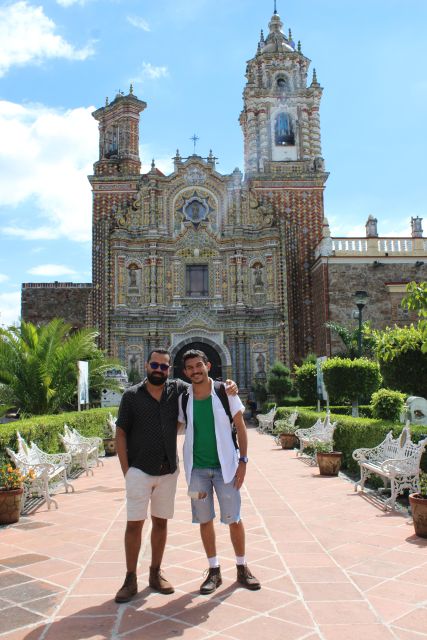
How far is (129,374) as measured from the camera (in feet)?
81.9

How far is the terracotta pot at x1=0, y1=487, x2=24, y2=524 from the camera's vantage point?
6770mm

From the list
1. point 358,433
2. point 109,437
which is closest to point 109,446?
point 109,437

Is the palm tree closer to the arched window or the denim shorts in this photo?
the denim shorts

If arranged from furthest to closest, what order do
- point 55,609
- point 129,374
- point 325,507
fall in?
point 129,374, point 325,507, point 55,609

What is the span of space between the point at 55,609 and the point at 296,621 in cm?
160

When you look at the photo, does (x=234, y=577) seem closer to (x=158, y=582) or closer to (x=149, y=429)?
(x=158, y=582)

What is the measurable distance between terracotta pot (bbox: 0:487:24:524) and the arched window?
84.0 feet

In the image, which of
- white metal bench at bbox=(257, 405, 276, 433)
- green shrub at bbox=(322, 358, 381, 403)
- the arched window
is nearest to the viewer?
green shrub at bbox=(322, 358, 381, 403)

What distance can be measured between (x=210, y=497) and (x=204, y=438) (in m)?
0.44

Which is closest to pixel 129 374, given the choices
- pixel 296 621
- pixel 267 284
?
pixel 267 284

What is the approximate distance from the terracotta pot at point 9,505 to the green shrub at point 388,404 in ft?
22.0

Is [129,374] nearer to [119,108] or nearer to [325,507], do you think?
[119,108]

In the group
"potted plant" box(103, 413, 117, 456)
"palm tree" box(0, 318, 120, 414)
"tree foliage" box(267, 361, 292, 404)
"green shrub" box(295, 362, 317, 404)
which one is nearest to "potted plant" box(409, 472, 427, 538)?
"palm tree" box(0, 318, 120, 414)

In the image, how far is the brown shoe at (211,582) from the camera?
423 cm
